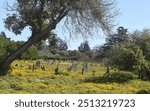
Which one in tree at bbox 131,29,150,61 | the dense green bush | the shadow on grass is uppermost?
tree at bbox 131,29,150,61

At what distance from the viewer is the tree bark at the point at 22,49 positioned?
134 feet

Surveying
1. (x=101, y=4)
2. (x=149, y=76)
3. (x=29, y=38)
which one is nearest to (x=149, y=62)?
(x=149, y=76)

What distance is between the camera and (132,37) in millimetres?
59500

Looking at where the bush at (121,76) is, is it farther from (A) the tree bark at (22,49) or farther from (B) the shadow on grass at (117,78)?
(A) the tree bark at (22,49)

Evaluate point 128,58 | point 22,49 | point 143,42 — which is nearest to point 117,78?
point 128,58

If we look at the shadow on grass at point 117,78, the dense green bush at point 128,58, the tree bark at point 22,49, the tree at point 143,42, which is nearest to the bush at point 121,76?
the shadow on grass at point 117,78

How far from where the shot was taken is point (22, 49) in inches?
1640

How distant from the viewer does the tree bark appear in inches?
1608

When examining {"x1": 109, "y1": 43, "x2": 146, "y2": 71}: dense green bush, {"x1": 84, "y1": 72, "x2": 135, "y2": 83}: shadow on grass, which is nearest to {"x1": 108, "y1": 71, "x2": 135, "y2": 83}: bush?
{"x1": 84, "y1": 72, "x2": 135, "y2": 83}: shadow on grass

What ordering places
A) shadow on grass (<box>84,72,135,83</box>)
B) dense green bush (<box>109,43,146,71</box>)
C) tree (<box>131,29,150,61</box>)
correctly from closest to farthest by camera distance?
shadow on grass (<box>84,72,135,83</box>) → dense green bush (<box>109,43,146,71</box>) → tree (<box>131,29,150,61</box>)

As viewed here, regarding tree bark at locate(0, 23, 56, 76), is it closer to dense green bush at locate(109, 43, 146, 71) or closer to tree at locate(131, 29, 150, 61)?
dense green bush at locate(109, 43, 146, 71)

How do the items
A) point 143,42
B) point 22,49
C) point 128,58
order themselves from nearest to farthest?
point 22,49 → point 128,58 → point 143,42

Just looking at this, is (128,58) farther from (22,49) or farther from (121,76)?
(22,49)

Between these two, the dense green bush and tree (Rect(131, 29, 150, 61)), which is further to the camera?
tree (Rect(131, 29, 150, 61))
